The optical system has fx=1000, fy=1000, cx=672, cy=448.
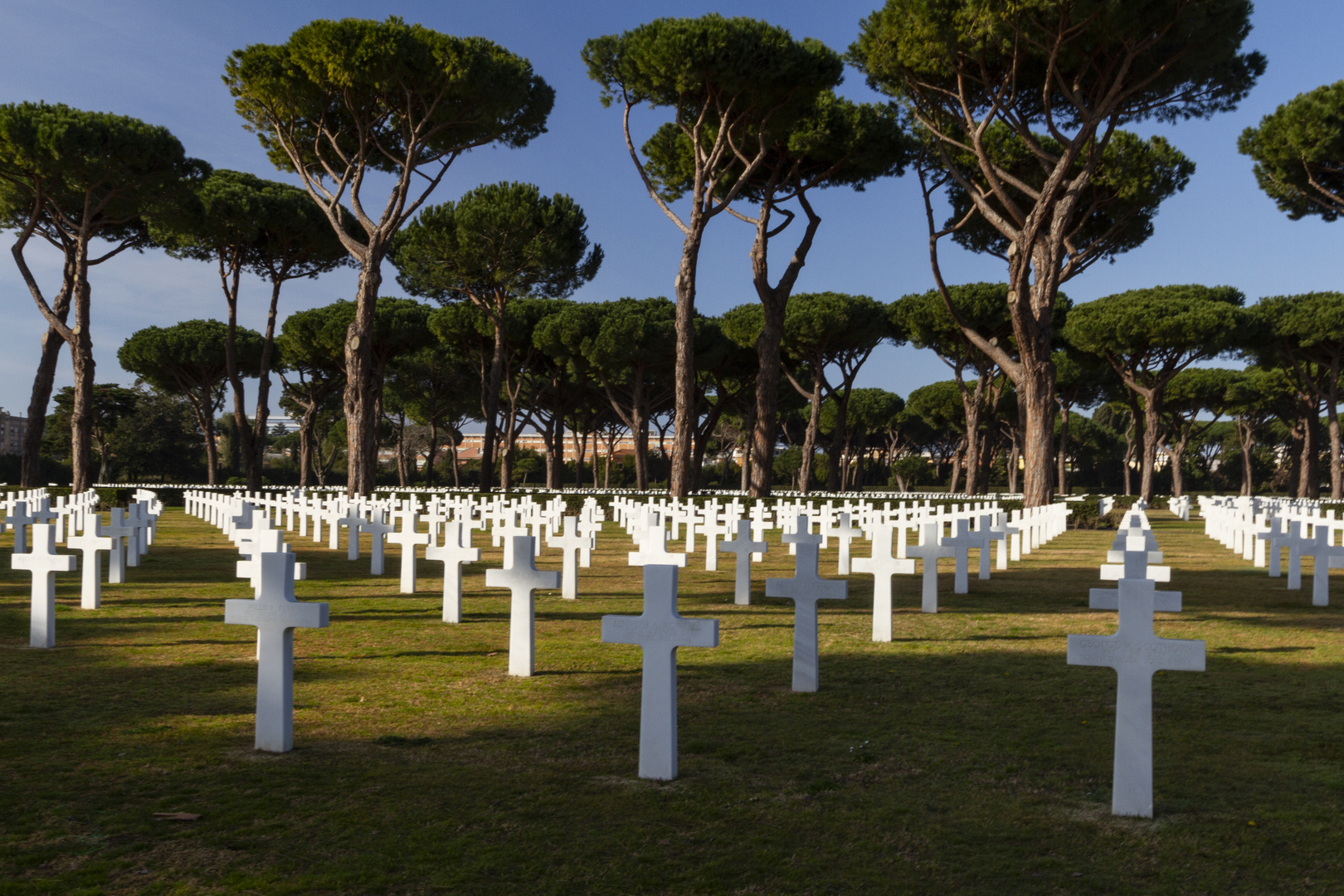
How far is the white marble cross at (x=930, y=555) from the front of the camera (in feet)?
28.6

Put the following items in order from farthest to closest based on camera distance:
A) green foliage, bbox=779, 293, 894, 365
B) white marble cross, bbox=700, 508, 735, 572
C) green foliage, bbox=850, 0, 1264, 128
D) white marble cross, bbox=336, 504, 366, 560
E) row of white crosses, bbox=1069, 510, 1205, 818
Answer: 1. green foliage, bbox=779, 293, 894, 365
2. green foliage, bbox=850, 0, 1264, 128
3. white marble cross, bbox=336, 504, 366, 560
4. white marble cross, bbox=700, 508, 735, 572
5. row of white crosses, bbox=1069, 510, 1205, 818

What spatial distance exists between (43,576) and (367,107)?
1905 centimetres

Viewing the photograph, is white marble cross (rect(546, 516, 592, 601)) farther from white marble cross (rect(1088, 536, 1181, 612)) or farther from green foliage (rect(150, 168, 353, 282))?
green foliage (rect(150, 168, 353, 282))

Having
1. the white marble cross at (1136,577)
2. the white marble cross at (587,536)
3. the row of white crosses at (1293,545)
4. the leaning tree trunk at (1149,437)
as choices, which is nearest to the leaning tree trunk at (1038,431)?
the row of white crosses at (1293,545)

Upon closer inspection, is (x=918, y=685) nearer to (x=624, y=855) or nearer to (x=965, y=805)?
(x=965, y=805)

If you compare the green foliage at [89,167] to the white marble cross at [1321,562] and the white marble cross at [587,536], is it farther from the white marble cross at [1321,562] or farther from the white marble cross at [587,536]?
the white marble cross at [1321,562]

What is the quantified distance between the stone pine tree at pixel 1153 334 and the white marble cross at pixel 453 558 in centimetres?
3444

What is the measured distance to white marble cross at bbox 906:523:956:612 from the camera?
8.73m

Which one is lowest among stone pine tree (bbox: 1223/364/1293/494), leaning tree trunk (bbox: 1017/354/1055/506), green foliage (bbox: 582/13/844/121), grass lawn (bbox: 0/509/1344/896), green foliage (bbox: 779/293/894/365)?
grass lawn (bbox: 0/509/1344/896)

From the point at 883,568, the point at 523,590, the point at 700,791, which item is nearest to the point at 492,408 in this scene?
the point at 883,568

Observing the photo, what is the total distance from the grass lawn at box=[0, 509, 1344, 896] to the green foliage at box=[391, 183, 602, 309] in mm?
26230

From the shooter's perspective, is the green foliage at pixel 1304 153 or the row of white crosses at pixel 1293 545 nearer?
the row of white crosses at pixel 1293 545

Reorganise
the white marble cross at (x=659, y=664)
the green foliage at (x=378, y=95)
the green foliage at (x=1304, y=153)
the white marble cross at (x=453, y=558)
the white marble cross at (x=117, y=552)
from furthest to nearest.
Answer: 1. the green foliage at (x=1304, y=153)
2. the green foliage at (x=378, y=95)
3. the white marble cross at (x=117, y=552)
4. the white marble cross at (x=453, y=558)
5. the white marble cross at (x=659, y=664)

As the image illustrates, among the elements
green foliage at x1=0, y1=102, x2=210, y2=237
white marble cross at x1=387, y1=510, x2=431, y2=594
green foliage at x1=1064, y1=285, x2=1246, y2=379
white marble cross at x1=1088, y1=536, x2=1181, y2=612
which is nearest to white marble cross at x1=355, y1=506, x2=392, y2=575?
white marble cross at x1=387, y1=510, x2=431, y2=594
